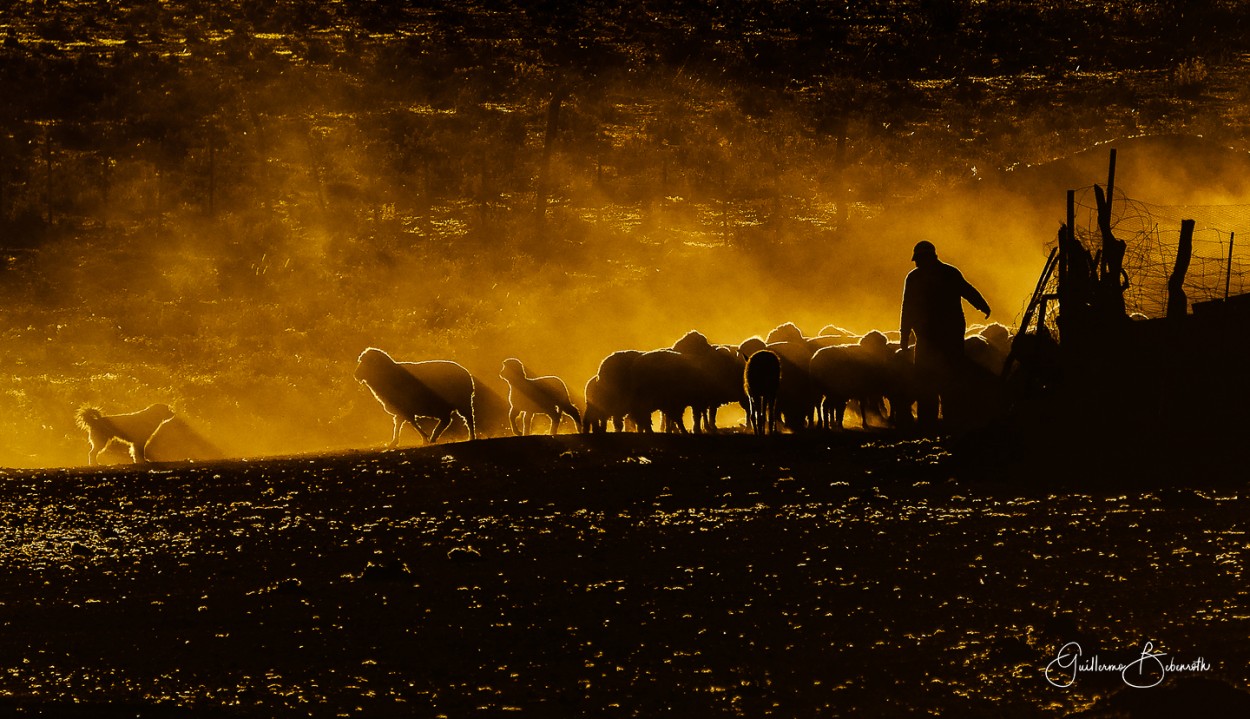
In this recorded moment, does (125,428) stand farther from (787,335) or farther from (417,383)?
(787,335)

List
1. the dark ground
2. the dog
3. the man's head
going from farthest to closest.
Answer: the dog
the man's head
the dark ground

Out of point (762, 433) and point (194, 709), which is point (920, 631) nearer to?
point (194, 709)

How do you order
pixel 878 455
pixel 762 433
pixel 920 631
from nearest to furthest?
pixel 920 631
pixel 878 455
pixel 762 433

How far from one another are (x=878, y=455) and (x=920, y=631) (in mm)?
5783

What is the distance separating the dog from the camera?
18.4 meters

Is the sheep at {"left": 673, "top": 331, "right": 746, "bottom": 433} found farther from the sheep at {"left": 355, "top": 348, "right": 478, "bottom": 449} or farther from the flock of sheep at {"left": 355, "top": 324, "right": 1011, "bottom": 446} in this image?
the sheep at {"left": 355, "top": 348, "right": 478, "bottom": 449}

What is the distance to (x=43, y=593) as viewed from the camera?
10.1 m

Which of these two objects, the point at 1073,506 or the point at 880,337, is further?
the point at 880,337

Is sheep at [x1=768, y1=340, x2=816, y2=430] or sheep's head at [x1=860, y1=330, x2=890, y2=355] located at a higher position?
sheep's head at [x1=860, y1=330, x2=890, y2=355]

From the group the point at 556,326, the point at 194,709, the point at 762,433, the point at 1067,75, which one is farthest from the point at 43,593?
the point at 1067,75
